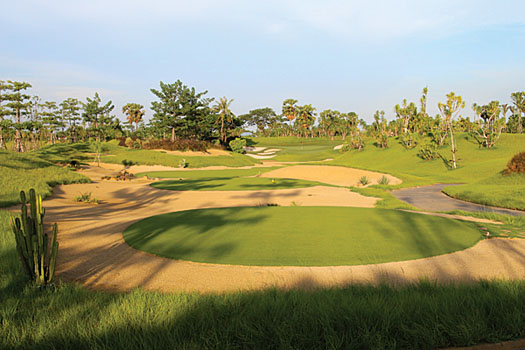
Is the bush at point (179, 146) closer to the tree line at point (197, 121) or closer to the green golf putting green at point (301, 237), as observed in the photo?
the tree line at point (197, 121)

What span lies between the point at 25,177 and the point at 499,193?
90.4 feet

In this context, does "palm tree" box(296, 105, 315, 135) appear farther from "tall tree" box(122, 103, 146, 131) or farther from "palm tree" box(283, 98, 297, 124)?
"tall tree" box(122, 103, 146, 131)

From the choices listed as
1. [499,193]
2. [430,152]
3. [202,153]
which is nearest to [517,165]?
[499,193]

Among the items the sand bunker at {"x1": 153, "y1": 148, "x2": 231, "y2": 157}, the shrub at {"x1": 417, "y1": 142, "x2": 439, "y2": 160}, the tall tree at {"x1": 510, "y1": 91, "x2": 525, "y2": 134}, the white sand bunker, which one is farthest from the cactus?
the tall tree at {"x1": 510, "y1": 91, "x2": 525, "y2": 134}

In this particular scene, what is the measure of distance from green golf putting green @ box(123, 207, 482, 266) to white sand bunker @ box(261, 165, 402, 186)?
19344mm

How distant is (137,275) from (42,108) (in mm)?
92350

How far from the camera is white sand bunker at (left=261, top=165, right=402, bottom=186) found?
1161 inches

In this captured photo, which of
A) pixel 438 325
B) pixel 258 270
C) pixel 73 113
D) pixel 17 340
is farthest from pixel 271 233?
pixel 73 113

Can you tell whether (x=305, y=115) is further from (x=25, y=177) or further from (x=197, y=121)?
(x=25, y=177)

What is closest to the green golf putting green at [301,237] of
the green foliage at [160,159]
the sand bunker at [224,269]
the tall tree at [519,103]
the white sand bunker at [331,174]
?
the sand bunker at [224,269]

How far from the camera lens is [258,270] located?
6.04 metres

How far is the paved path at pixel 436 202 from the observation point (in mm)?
14589

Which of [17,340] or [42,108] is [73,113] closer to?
[42,108]

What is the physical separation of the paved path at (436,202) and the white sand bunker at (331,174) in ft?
20.4
